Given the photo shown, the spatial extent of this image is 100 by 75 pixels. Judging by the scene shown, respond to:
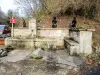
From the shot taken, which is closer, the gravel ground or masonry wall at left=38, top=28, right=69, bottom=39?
the gravel ground

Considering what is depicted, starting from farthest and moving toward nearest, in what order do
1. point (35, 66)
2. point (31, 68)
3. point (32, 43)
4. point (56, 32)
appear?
1. point (56, 32)
2. point (32, 43)
3. point (35, 66)
4. point (31, 68)

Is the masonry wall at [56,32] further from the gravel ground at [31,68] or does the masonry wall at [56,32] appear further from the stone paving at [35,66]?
the gravel ground at [31,68]

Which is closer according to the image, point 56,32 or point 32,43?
point 32,43

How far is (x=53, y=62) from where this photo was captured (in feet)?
25.0

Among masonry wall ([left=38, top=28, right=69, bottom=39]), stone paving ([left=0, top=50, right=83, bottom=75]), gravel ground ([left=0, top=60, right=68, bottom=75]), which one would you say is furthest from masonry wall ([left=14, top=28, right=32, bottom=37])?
gravel ground ([left=0, top=60, right=68, bottom=75])

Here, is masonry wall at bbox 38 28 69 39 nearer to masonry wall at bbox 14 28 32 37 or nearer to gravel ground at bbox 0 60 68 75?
masonry wall at bbox 14 28 32 37

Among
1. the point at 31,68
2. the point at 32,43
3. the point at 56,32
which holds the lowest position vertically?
the point at 31,68

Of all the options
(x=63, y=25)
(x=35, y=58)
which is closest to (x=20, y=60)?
(x=35, y=58)

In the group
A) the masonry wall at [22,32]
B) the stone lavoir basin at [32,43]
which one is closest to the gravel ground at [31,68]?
the stone lavoir basin at [32,43]

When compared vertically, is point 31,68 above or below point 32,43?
below

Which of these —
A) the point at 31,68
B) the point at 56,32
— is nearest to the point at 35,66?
the point at 31,68

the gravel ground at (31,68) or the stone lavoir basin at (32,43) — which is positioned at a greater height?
the stone lavoir basin at (32,43)

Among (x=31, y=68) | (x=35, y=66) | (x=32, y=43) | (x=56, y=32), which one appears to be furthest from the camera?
(x=56, y=32)

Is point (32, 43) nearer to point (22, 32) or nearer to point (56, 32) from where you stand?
point (22, 32)
